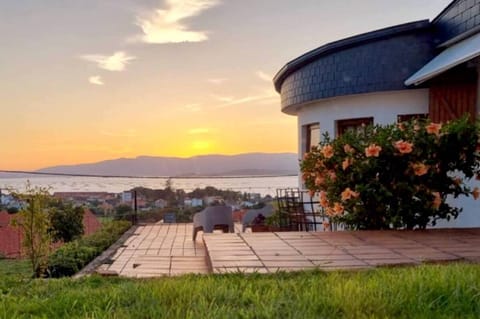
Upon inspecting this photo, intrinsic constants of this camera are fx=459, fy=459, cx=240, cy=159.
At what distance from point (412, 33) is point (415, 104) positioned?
1301 millimetres

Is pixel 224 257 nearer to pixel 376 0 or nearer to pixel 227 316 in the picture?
pixel 227 316

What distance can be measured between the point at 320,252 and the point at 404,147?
1742 mm

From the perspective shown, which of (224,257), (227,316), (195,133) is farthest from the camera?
(195,133)

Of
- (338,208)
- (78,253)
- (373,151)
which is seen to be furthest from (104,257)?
(373,151)

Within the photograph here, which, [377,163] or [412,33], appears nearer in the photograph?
[377,163]

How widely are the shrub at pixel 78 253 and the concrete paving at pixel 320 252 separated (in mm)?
2371

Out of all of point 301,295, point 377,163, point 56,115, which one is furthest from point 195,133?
point 301,295

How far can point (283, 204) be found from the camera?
9.59 metres

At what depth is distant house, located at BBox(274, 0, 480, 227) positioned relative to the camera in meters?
7.16

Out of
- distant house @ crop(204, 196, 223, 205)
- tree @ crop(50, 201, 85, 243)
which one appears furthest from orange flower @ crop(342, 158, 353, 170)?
tree @ crop(50, 201, 85, 243)

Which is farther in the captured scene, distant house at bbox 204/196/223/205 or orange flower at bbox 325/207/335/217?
distant house at bbox 204/196/223/205

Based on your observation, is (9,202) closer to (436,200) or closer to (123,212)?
(123,212)

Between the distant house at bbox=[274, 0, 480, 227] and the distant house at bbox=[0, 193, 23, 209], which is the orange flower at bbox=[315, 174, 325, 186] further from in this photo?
the distant house at bbox=[0, 193, 23, 209]

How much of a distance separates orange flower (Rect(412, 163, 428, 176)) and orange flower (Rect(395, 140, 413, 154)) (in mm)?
178
